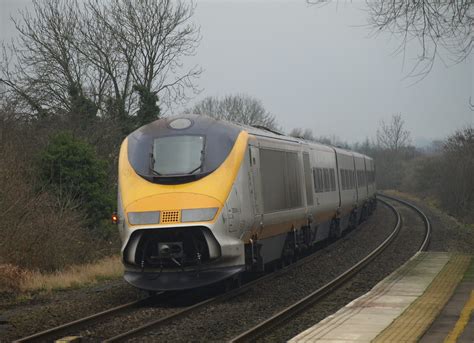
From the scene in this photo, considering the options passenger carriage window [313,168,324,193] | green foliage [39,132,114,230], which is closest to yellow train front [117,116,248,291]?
passenger carriage window [313,168,324,193]

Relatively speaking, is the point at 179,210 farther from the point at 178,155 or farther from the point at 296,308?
the point at 296,308

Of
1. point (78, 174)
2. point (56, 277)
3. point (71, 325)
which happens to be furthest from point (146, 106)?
point (71, 325)

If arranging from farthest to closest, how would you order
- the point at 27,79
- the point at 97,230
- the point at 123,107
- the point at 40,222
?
the point at 123,107, the point at 27,79, the point at 97,230, the point at 40,222

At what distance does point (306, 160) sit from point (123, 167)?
7023mm

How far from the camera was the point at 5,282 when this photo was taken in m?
13.1

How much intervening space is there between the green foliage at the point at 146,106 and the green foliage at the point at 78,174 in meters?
9.51

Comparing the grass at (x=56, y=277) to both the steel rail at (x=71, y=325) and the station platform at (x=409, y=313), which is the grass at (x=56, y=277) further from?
the station platform at (x=409, y=313)

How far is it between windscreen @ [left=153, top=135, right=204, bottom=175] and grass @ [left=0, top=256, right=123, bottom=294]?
370cm

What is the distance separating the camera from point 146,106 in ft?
105

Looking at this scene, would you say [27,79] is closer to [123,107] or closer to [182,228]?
[123,107]

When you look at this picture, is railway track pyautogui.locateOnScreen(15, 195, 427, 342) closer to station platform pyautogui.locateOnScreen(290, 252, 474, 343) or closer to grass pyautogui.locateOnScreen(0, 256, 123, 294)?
station platform pyautogui.locateOnScreen(290, 252, 474, 343)

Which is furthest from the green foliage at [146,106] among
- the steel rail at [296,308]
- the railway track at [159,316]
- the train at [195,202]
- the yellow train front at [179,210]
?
the yellow train front at [179,210]

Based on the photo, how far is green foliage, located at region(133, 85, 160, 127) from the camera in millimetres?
31969

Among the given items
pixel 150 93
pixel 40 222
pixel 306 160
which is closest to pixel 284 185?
pixel 306 160
